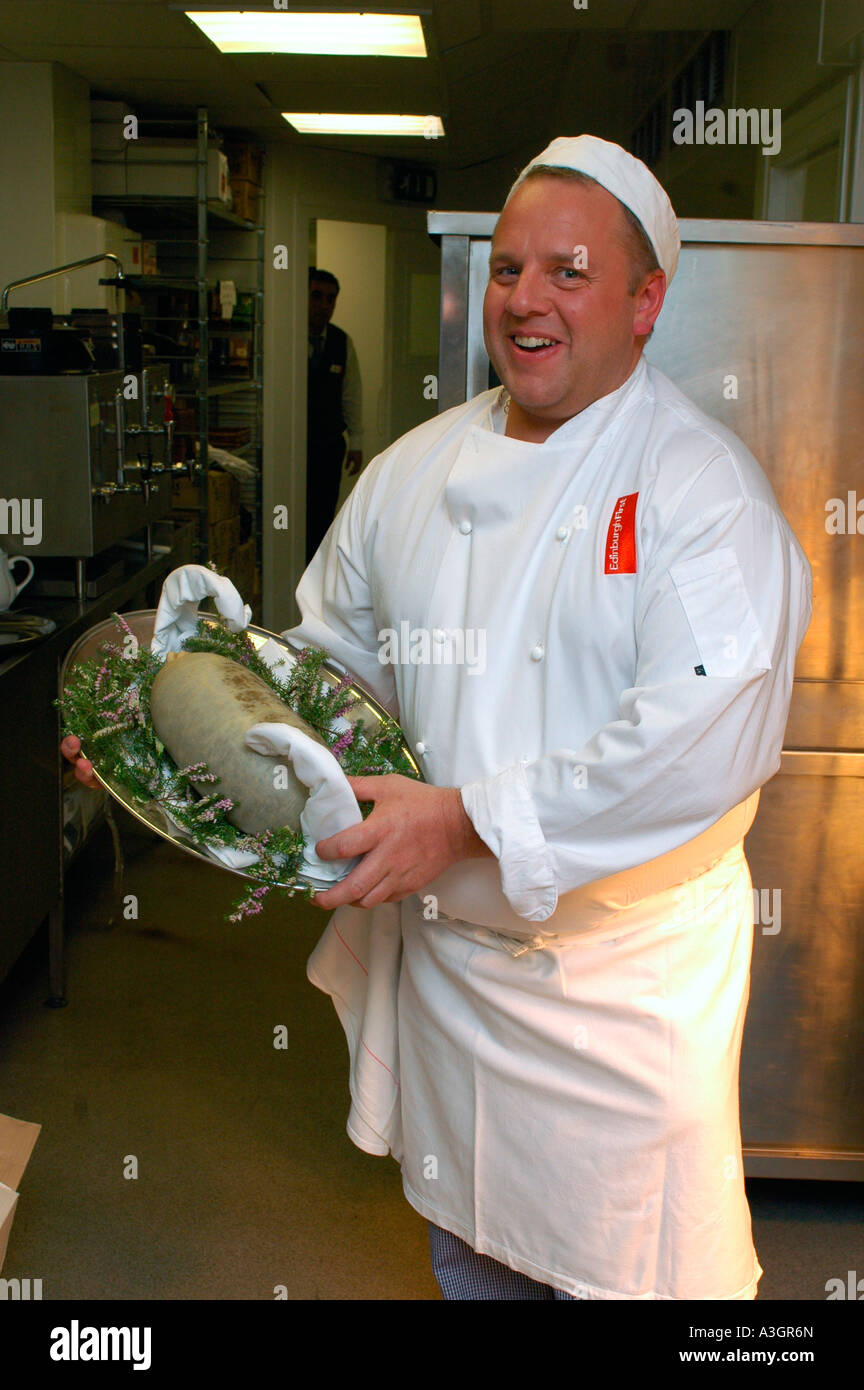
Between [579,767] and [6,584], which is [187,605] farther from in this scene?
[6,584]

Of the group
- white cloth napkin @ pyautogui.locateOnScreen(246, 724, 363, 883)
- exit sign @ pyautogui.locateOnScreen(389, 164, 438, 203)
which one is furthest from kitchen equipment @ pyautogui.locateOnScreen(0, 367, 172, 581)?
exit sign @ pyautogui.locateOnScreen(389, 164, 438, 203)

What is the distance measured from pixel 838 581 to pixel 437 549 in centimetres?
84

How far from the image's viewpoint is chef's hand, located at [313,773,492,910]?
1.25m

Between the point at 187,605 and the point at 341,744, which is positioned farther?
the point at 187,605

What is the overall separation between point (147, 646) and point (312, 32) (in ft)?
10.3

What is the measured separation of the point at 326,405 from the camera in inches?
282

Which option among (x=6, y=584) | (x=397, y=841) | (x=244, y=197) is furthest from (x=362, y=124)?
(x=397, y=841)

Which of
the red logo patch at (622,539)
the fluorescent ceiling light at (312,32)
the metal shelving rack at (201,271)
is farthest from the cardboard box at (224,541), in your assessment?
the red logo patch at (622,539)

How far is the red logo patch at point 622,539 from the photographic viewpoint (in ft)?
4.32

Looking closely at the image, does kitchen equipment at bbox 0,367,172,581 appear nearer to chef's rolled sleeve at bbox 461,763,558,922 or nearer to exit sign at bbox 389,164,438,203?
chef's rolled sleeve at bbox 461,763,558,922

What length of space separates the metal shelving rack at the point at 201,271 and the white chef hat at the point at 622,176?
3.43 m

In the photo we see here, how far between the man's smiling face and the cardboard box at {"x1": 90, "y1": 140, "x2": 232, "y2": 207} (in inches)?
170

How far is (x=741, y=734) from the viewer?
4.06 feet

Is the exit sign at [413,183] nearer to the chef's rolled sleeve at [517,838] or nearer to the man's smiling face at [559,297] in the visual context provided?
the man's smiling face at [559,297]
